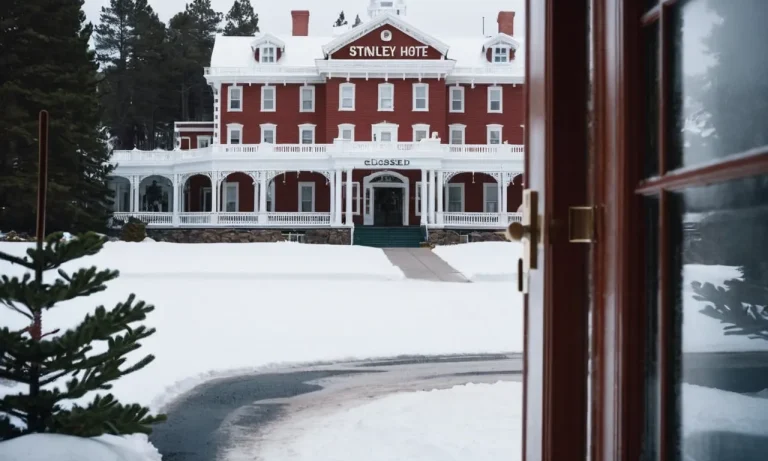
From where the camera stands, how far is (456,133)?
40.1 meters

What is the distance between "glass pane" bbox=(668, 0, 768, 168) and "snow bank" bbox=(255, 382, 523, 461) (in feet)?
11.6

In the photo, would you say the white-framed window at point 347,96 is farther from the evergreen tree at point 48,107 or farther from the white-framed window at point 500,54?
the evergreen tree at point 48,107

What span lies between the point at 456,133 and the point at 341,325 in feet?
94.0

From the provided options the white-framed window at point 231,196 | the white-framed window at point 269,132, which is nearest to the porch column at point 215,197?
the white-framed window at point 231,196

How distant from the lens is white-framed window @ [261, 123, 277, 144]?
4022 cm

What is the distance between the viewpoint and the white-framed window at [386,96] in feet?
128

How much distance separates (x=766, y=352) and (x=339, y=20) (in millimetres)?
88708

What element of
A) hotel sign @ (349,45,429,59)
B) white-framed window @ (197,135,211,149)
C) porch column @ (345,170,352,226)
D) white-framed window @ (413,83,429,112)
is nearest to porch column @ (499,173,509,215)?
white-framed window @ (413,83,429,112)

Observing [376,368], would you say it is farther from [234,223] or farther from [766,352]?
[234,223]

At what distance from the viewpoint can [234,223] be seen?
35.7m

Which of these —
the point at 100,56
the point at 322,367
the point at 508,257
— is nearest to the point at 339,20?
the point at 100,56

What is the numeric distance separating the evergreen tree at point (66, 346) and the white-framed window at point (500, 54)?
38.1 meters

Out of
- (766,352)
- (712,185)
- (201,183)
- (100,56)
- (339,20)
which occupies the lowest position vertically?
(766,352)

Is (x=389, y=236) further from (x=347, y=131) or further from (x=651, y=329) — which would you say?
(x=651, y=329)
